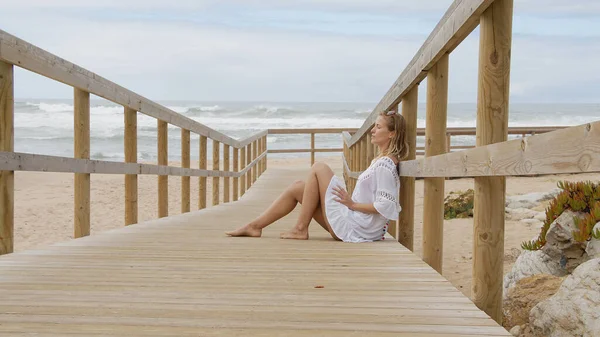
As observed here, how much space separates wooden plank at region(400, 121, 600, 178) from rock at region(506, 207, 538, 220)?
7259 millimetres

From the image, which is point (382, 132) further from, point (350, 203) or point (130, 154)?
point (130, 154)

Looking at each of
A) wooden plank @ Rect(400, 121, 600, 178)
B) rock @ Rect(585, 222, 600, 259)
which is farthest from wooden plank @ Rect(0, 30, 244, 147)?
rock @ Rect(585, 222, 600, 259)

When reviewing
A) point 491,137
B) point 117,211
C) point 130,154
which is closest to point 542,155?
point 491,137

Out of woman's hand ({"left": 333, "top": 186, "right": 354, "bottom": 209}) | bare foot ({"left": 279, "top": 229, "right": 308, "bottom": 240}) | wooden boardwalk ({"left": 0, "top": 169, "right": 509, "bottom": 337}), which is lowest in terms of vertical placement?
bare foot ({"left": 279, "top": 229, "right": 308, "bottom": 240})

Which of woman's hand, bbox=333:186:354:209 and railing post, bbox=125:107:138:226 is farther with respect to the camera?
railing post, bbox=125:107:138:226

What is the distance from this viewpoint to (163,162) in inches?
244

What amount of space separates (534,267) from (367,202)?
159 centimetres

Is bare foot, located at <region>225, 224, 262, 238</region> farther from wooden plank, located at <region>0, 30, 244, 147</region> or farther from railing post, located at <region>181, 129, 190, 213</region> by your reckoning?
railing post, located at <region>181, 129, 190, 213</region>

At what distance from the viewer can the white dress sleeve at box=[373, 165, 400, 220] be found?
4.16 m

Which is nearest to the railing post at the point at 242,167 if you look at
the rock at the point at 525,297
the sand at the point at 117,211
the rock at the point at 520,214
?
the sand at the point at 117,211

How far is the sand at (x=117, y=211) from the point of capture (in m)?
7.91

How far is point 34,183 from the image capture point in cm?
1900

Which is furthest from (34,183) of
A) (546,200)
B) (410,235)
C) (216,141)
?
(410,235)

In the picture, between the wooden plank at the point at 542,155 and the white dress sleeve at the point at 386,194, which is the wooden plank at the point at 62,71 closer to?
the white dress sleeve at the point at 386,194
